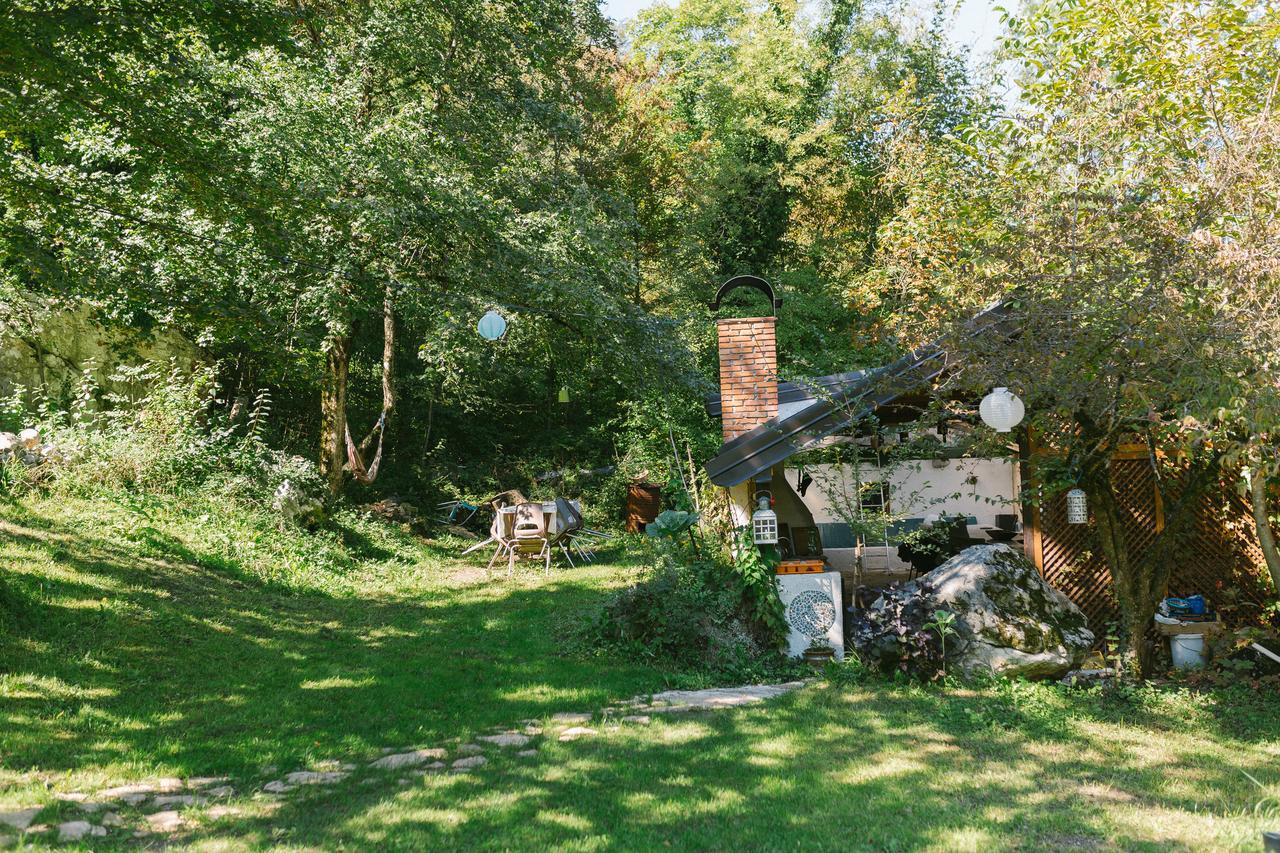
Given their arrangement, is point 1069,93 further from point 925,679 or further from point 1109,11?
point 925,679

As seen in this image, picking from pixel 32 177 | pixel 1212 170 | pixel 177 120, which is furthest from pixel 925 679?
pixel 32 177

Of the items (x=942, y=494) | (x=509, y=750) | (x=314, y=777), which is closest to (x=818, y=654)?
(x=509, y=750)

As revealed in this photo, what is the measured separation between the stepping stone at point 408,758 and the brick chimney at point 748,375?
4291 mm

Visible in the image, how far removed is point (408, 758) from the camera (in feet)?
15.3

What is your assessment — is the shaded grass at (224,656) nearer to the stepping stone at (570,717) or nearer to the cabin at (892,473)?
the stepping stone at (570,717)

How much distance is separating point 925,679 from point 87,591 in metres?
6.70

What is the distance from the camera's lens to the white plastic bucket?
6.87 metres

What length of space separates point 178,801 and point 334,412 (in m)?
9.84

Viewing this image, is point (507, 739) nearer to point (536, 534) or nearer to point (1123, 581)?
point (1123, 581)

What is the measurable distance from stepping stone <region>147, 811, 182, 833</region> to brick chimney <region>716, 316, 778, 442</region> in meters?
5.53

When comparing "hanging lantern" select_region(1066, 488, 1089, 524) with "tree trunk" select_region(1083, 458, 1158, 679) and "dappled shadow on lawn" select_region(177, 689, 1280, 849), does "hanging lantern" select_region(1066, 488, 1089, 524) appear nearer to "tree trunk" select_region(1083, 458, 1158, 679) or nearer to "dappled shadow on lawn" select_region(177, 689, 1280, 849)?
"tree trunk" select_region(1083, 458, 1158, 679)

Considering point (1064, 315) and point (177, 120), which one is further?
point (177, 120)

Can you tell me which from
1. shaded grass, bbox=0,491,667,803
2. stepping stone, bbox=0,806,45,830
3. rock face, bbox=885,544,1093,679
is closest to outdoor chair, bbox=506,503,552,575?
shaded grass, bbox=0,491,667,803

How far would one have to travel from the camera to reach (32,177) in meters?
7.90
